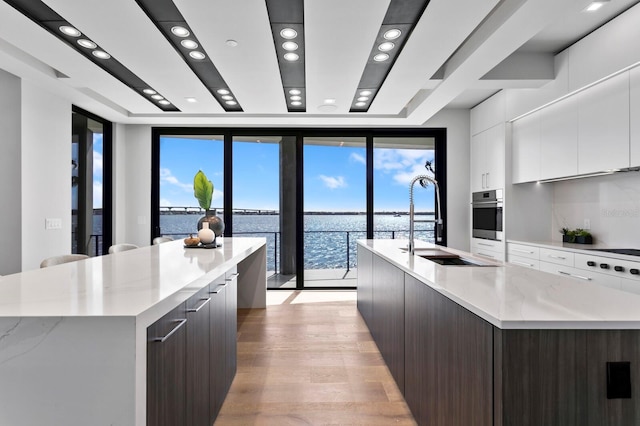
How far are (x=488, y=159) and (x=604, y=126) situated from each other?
6.00 feet

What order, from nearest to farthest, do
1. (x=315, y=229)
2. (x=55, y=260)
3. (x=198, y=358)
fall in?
1. (x=198, y=358)
2. (x=55, y=260)
3. (x=315, y=229)

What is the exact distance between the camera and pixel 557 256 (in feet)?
11.5

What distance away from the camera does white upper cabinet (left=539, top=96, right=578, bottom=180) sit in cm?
347

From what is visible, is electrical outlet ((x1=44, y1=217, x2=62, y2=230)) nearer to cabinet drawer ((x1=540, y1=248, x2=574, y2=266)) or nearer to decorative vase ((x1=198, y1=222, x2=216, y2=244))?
decorative vase ((x1=198, y1=222, x2=216, y2=244))

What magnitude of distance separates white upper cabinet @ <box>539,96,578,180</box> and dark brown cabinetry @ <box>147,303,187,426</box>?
3.75 meters

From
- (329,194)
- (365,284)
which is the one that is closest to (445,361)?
(365,284)

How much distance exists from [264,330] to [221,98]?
262cm

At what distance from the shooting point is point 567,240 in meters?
3.92

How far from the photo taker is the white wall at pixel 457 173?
5.45m

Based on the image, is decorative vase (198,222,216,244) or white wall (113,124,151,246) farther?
white wall (113,124,151,246)

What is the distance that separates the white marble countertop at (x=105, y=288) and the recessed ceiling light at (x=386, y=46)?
2011mm

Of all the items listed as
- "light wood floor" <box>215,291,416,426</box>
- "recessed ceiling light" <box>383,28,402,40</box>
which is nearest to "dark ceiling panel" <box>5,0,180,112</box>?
"recessed ceiling light" <box>383,28,402,40</box>

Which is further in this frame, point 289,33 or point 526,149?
point 526,149

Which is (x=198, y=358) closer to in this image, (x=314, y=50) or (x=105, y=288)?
(x=105, y=288)
